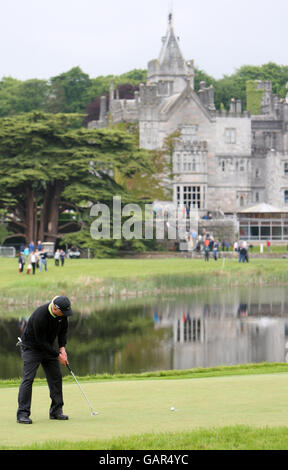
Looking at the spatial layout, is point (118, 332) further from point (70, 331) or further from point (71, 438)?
point (71, 438)

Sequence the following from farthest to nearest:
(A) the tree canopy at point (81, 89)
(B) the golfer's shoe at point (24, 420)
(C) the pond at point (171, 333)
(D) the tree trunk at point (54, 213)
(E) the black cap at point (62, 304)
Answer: (A) the tree canopy at point (81, 89) < (D) the tree trunk at point (54, 213) < (C) the pond at point (171, 333) < (E) the black cap at point (62, 304) < (B) the golfer's shoe at point (24, 420)

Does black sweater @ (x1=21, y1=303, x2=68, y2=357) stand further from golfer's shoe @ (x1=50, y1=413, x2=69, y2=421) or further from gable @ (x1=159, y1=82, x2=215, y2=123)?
gable @ (x1=159, y1=82, x2=215, y2=123)

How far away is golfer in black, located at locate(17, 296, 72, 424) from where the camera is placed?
430 inches

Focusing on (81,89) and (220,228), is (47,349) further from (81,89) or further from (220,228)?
(81,89)

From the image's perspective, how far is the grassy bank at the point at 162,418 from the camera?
8.90 m

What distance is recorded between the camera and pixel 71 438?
9250mm

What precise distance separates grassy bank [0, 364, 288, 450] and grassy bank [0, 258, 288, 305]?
2423 cm

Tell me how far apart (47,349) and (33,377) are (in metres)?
0.41

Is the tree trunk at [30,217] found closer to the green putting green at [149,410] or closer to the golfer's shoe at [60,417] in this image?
the green putting green at [149,410]

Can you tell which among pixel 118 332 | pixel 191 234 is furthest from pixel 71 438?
pixel 191 234

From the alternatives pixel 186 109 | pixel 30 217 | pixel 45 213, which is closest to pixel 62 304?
pixel 30 217

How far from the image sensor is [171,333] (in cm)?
3127

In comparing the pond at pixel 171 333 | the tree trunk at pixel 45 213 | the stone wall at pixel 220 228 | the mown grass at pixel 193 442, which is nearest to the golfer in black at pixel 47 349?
the mown grass at pixel 193 442

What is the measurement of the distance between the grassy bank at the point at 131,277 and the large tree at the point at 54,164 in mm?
8865
